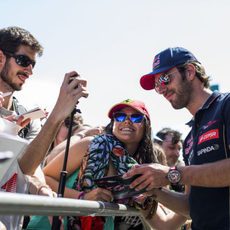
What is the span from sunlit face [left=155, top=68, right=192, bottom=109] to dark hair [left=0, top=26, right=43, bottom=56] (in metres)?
1.11

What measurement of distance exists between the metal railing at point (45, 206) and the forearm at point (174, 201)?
0.91m

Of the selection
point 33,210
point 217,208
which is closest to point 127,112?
point 217,208

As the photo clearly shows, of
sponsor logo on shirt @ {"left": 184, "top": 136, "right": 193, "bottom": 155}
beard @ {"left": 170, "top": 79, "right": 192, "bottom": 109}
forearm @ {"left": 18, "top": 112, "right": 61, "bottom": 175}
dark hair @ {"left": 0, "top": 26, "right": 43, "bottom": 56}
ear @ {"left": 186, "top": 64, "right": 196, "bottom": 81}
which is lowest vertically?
forearm @ {"left": 18, "top": 112, "right": 61, "bottom": 175}

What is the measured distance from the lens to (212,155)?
2600 mm

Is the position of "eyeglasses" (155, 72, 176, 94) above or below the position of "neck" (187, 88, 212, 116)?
above

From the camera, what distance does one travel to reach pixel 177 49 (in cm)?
341

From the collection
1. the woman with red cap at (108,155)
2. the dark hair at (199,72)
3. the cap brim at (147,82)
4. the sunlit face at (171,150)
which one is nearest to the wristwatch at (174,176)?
the woman with red cap at (108,155)

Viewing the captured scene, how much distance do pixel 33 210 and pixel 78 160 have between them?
1575 mm

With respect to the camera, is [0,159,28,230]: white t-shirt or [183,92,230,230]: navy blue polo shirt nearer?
[0,159,28,230]: white t-shirt

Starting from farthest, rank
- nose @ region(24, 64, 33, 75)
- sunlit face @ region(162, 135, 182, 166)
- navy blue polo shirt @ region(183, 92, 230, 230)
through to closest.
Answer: sunlit face @ region(162, 135, 182, 166), nose @ region(24, 64, 33, 75), navy blue polo shirt @ region(183, 92, 230, 230)

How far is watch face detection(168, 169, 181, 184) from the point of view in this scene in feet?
8.24

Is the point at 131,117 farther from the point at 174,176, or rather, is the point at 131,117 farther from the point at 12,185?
the point at 12,185

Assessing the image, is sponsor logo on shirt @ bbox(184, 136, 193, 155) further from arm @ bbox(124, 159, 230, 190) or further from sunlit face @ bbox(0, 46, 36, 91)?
sunlit face @ bbox(0, 46, 36, 91)

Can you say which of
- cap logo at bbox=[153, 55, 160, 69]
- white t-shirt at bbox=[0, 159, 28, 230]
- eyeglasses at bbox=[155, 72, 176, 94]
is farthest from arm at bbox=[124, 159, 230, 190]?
cap logo at bbox=[153, 55, 160, 69]
